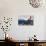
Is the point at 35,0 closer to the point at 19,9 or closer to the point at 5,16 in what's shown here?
the point at 19,9

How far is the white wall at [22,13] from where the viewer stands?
10.3ft

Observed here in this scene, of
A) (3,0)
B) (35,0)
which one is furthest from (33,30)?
(3,0)

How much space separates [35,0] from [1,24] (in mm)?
1009

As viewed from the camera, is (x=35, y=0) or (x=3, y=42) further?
(x=35, y=0)

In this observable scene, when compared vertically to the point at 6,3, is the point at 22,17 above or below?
below

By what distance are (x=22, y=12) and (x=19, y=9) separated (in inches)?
4.0

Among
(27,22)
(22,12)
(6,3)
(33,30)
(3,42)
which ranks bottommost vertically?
(3,42)

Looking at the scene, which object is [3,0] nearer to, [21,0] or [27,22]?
[21,0]

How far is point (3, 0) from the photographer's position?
3.14 m

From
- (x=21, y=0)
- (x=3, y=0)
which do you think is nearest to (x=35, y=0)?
(x=21, y=0)

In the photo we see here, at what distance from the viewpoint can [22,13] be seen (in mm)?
3178

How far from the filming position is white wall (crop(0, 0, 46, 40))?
3.14m

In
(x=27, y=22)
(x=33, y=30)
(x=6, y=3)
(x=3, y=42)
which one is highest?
(x=6, y=3)

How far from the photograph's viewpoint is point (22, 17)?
10.4 ft
